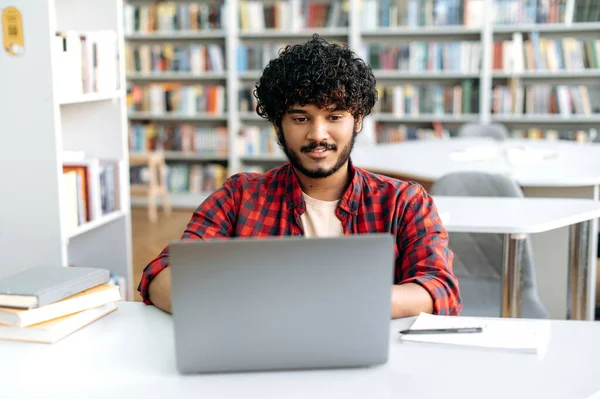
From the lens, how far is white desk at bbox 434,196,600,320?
223cm

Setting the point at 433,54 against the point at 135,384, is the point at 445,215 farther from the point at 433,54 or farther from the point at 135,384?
the point at 433,54

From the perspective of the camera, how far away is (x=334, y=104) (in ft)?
5.29

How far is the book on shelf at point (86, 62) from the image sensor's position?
111 inches

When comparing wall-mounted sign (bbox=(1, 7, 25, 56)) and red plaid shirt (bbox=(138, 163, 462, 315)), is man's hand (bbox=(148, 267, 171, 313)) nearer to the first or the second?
red plaid shirt (bbox=(138, 163, 462, 315))

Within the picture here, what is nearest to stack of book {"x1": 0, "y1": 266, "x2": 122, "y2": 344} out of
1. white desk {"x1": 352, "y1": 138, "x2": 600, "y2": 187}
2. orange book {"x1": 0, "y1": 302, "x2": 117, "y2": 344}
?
orange book {"x1": 0, "y1": 302, "x2": 117, "y2": 344}

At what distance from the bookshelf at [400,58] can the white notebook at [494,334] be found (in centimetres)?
437

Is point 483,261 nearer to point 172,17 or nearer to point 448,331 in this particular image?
point 448,331

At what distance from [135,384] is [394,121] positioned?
17.9ft

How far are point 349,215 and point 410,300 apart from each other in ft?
0.97

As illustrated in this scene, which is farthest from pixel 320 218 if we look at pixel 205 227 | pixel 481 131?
pixel 481 131

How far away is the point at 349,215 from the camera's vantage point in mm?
1692

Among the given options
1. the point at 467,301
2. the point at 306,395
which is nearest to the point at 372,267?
the point at 306,395

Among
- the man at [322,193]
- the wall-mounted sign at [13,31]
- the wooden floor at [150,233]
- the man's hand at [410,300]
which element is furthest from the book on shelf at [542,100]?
the man's hand at [410,300]

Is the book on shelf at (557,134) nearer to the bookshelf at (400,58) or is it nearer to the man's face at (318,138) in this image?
the bookshelf at (400,58)
